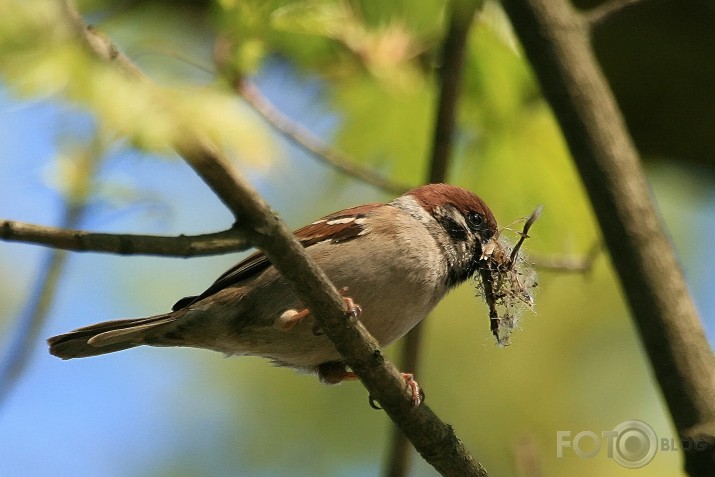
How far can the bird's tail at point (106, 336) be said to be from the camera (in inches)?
158

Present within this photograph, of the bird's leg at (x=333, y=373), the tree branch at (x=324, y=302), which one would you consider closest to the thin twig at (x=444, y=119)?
the bird's leg at (x=333, y=373)

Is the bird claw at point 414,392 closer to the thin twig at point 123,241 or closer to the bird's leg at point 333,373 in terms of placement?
the bird's leg at point 333,373

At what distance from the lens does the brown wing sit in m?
4.23

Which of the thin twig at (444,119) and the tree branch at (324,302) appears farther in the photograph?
the thin twig at (444,119)

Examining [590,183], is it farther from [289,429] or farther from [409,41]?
[289,429]

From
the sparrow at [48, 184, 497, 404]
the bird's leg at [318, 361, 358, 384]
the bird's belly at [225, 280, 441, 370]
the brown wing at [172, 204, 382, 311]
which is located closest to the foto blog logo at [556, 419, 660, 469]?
the sparrow at [48, 184, 497, 404]

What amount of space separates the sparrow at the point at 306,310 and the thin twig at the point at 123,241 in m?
1.46

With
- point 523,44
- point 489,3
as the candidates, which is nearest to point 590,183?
point 523,44

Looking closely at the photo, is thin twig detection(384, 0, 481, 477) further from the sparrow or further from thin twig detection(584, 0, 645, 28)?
thin twig detection(584, 0, 645, 28)

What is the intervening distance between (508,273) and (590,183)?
0.78 metres

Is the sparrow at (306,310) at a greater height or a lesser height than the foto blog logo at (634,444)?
greater

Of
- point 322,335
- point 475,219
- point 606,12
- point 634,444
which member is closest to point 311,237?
point 322,335

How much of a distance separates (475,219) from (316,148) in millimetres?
931

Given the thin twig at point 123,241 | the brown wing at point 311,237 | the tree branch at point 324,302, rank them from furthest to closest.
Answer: the brown wing at point 311,237 → the thin twig at point 123,241 → the tree branch at point 324,302
